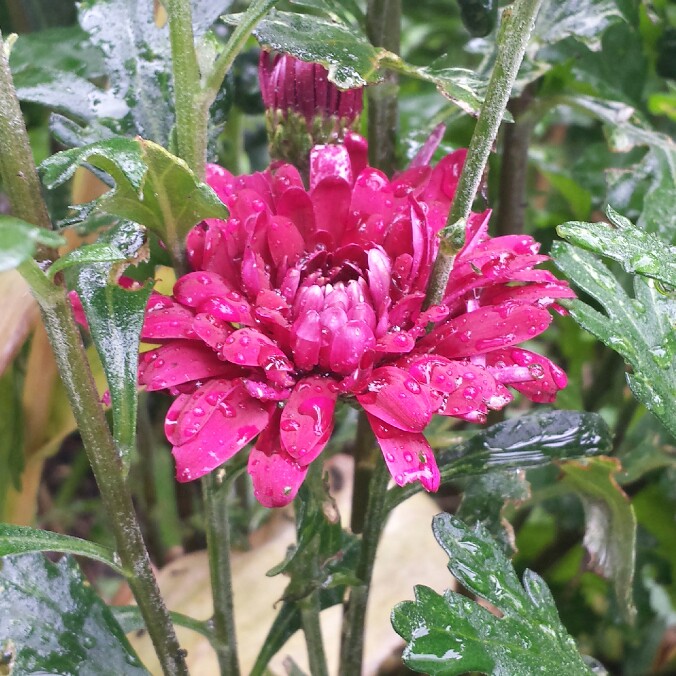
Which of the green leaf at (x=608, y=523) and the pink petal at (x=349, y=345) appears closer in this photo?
the pink petal at (x=349, y=345)

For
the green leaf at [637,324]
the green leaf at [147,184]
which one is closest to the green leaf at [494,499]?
the green leaf at [637,324]

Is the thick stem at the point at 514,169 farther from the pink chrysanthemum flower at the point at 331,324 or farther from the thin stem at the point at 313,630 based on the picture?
the thin stem at the point at 313,630

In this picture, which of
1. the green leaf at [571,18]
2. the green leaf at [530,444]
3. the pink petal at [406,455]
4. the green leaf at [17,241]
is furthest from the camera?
the green leaf at [571,18]

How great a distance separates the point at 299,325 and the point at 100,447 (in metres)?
0.11

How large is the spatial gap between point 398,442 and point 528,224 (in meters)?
0.74

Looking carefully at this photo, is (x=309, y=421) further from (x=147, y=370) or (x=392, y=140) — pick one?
(x=392, y=140)

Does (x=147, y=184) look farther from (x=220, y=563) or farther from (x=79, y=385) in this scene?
(x=220, y=563)

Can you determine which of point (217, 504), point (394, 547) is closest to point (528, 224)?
point (394, 547)

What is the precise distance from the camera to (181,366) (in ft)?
1.11

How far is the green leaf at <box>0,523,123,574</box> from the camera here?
1.02ft

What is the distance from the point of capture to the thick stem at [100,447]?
0.32 metres

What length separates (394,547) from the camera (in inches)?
31.6

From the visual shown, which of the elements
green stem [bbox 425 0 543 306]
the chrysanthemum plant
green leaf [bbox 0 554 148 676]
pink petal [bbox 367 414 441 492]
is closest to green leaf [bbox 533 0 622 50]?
the chrysanthemum plant

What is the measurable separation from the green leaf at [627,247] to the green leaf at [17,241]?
20 cm
